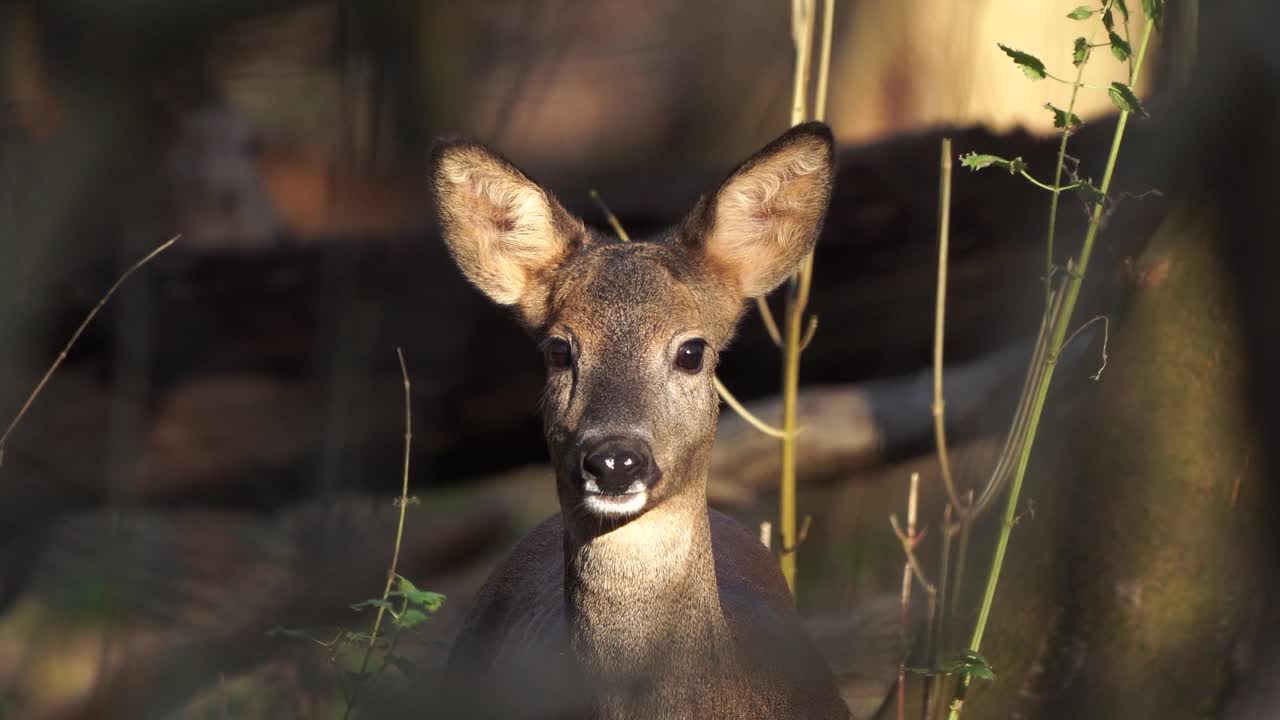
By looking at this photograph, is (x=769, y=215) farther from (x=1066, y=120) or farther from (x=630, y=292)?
(x=1066, y=120)

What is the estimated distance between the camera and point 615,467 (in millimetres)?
3285

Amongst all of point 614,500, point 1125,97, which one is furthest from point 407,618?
point 1125,97

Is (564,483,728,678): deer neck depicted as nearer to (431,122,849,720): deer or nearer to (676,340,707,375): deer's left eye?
(431,122,849,720): deer

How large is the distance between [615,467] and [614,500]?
0.08 meters

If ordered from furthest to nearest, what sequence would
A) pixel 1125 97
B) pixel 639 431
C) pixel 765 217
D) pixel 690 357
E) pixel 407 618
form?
1. pixel 765 217
2. pixel 407 618
3. pixel 690 357
4. pixel 639 431
5. pixel 1125 97

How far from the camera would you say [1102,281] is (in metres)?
4.57

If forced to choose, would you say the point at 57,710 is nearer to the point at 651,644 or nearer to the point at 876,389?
the point at 651,644

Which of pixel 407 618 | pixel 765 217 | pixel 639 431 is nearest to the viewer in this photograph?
pixel 639 431

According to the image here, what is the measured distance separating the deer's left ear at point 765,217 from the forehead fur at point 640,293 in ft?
0.20

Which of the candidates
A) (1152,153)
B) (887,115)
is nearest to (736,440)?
(887,115)

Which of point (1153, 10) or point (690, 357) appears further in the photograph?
point (690, 357)

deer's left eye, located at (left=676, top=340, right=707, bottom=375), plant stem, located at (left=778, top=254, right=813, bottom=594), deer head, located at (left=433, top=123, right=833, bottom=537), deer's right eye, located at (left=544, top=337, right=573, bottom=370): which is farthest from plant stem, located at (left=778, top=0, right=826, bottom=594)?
deer's right eye, located at (left=544, top=337, right=573, bottom=370)

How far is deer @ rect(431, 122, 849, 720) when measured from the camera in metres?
3.41

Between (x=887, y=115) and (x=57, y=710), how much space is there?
4.13 meters
